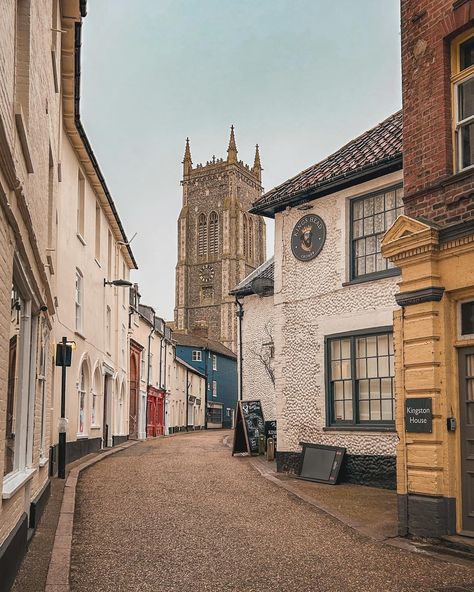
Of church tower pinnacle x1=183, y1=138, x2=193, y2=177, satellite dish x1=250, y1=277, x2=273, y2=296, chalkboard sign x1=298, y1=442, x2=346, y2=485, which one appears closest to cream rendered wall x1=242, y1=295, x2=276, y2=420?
satellite dish x1=250, y1=277, x2=273, y2=296

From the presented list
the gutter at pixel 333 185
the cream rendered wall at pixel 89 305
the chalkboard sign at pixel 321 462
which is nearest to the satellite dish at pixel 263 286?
the cream rendered wall at pixel 89 305

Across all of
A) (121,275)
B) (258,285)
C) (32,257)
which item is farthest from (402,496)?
(121,275)

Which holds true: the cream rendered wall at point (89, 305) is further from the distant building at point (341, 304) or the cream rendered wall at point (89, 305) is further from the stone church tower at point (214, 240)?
the stone church tower at point (214, 240)

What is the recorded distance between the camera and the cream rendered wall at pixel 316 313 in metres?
15.2

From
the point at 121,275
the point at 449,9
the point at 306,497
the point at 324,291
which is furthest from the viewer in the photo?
the point at 121,275

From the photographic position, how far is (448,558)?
836 centimetres

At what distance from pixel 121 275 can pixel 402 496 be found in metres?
21.0

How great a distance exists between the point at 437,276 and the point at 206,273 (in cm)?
9830

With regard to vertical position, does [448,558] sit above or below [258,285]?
below

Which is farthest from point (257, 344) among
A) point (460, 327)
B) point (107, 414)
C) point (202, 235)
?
point (202, 235)

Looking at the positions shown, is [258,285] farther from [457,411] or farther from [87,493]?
[457,411]

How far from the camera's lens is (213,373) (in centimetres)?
6588

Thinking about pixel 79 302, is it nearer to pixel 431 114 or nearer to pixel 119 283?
pixel 119 283

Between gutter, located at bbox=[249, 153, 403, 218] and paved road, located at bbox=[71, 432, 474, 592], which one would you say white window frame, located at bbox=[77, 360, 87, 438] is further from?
gutter, located at bbox=[249, 153, 403, 218]
